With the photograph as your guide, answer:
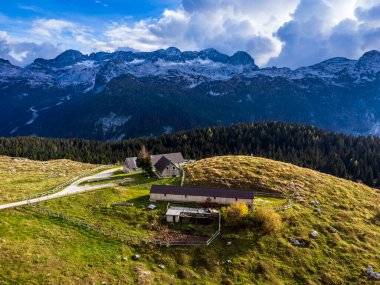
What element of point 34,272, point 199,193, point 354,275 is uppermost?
point 199,193

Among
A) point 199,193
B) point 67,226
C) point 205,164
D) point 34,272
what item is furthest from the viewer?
point 205,164

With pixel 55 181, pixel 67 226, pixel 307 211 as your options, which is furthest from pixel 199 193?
pixel 55 181

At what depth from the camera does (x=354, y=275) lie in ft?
188

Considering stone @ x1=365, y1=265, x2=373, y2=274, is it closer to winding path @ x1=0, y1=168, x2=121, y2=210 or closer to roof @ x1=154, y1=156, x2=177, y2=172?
roof @ x1=154, y1=156, x2=177, y2=172

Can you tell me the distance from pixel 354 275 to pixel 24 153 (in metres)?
183

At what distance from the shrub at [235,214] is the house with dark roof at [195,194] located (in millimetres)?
7100

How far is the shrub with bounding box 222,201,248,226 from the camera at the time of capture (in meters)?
67.1

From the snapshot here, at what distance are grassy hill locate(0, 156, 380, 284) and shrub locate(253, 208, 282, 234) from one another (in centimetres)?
115

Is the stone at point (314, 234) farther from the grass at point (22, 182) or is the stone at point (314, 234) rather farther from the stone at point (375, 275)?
the grass at point (22, 182)

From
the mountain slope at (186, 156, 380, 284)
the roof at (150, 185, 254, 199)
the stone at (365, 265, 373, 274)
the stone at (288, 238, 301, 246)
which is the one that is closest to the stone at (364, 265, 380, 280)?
the stone at (365, 265, 373, 274)

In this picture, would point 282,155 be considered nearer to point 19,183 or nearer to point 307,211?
point 307,211

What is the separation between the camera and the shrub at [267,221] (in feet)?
215

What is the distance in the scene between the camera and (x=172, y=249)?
193ft

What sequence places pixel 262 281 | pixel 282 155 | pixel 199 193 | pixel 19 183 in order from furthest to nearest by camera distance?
pixel 282 155 < pixel 19 183 < pixel 199 193 < pixel 262 281
